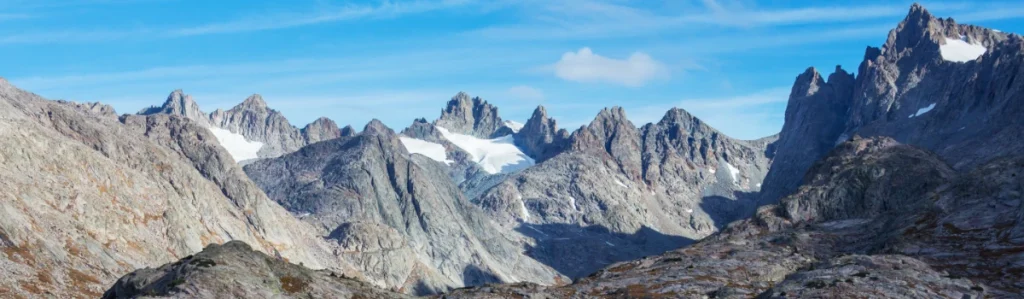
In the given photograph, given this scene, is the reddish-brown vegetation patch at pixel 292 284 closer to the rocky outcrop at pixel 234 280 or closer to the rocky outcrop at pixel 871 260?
the rocky outcrop at pixel 234 280

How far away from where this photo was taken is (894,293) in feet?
314

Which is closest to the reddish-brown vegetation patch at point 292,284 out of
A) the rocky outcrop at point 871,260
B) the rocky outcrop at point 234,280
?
the rocky outcrop at point 234,280

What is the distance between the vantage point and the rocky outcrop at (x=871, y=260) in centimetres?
10012

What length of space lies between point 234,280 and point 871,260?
72676 mm

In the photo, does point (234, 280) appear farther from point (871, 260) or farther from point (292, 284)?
point (871, 260)

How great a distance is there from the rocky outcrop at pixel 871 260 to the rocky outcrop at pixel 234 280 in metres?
15.9

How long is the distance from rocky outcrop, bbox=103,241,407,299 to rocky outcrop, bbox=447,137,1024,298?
627 inches

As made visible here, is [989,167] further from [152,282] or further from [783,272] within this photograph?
[152,282]

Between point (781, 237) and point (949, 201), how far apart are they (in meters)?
27.5

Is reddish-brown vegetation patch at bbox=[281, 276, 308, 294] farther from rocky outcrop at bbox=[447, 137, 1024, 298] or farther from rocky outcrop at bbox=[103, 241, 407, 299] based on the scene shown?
rocky outcrop at bbox=[447, 137, 1024, 298]

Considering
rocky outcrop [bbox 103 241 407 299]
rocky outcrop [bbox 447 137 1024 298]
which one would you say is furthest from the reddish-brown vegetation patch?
rocky outcrop [bbox 447 137 1024 298]

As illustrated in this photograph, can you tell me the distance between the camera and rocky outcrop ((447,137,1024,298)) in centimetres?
10012

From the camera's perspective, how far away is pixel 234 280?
76.8 meters

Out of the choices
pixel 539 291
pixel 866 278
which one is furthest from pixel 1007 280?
pixel 539 291
